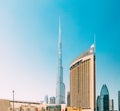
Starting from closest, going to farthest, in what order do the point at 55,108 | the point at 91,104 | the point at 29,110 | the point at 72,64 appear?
the point at 29,110
the point at 55,108
the point at 91,104
the point at 72,64

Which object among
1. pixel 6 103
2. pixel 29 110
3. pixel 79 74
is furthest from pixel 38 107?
pixel 79 74

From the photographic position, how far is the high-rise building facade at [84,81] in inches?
5920

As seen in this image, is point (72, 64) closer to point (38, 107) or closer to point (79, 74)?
point (79, 74)

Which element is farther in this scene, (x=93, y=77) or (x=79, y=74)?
(x=79, y=74)

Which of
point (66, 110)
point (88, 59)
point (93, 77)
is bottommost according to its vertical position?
point (66, 110)

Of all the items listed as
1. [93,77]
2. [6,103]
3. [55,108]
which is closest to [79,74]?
[93,77]

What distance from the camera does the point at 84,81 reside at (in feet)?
527

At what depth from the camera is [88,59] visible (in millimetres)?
156000

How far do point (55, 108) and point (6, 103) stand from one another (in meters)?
40.0

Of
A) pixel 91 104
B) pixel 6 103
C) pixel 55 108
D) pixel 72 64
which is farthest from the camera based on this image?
pixel 72 64

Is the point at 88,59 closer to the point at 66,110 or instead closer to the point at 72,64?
the point at 72,64

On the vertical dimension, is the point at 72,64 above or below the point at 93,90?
above

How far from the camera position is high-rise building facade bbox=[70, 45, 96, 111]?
493 ft

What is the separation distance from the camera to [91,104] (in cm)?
14725
